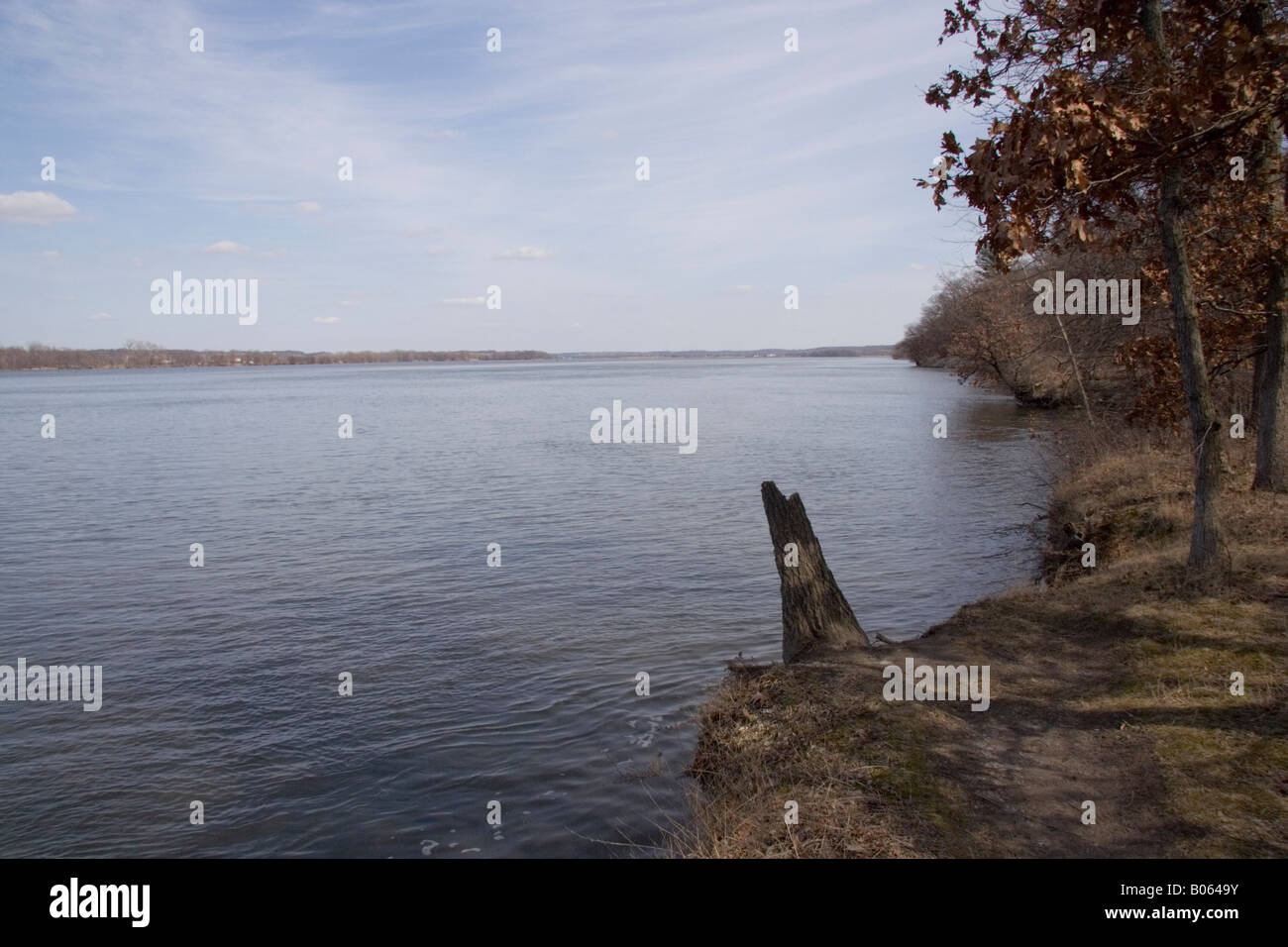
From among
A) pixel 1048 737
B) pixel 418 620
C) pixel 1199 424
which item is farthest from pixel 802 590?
pixel 418 620

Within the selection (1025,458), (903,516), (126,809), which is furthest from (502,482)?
(126,809)

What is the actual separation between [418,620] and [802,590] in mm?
7420

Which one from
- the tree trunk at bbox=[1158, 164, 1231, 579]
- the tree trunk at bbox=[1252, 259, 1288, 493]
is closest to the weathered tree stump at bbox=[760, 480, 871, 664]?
the tree trunk at bbox=[1158, 164, 1231, 579]

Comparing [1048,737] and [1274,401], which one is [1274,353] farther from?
[1048,737]

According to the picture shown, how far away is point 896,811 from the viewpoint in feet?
23.6

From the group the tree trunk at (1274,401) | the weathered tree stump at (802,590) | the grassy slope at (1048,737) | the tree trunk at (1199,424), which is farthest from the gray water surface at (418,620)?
the tree trunk at (1274,401)

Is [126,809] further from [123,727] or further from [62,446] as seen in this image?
[62,446]

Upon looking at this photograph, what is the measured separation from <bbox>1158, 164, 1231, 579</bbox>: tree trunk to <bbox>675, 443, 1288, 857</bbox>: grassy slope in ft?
1.33

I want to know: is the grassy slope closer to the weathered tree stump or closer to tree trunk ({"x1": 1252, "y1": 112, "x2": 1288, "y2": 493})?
the weathered tree stump

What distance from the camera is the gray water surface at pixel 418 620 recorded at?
383 inches

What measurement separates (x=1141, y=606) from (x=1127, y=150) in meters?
5.23

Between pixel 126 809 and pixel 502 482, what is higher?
pixel 502 482

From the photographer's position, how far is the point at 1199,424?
11055mm
